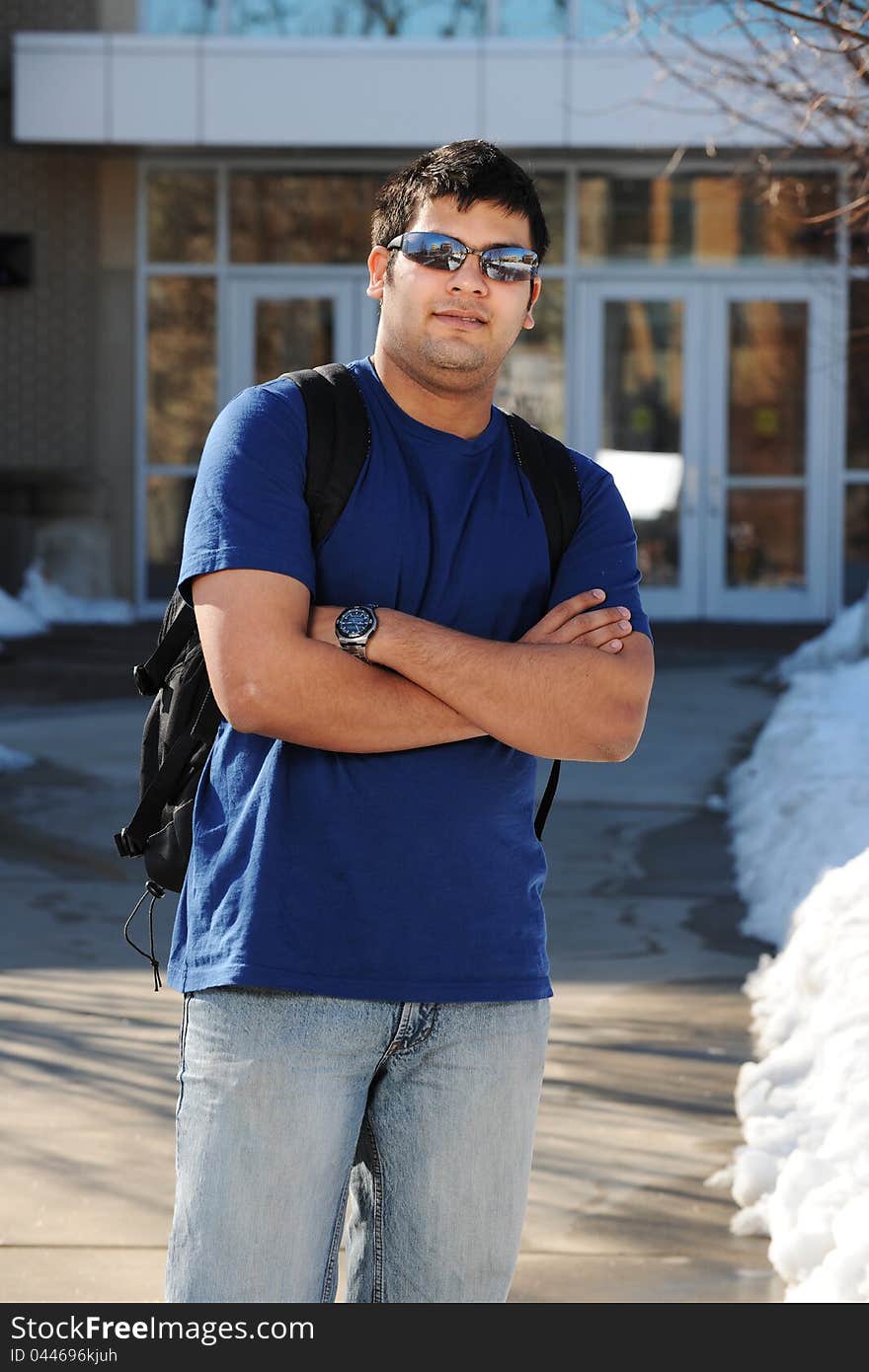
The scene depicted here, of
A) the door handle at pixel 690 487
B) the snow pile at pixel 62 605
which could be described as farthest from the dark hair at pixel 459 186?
the door handle at pixel 690 487

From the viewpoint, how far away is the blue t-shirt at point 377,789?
2.49 meters

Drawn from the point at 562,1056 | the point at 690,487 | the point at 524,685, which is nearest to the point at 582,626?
the point at 524,685

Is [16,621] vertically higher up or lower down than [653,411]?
lower down

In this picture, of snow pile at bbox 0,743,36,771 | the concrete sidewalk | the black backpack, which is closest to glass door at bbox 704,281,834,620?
the concrete sidewalk

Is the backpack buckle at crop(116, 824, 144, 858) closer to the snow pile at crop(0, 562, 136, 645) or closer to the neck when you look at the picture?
the neck

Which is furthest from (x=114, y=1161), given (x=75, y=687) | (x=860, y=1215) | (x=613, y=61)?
(x=613, y=61)

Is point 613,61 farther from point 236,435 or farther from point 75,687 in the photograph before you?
point 236,435

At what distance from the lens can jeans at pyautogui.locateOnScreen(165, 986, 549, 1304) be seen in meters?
2.45

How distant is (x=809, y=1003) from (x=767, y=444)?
12.8 meters

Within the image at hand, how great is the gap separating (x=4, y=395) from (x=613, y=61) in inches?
240

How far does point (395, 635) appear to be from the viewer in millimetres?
2600

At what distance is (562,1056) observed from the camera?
559 cm

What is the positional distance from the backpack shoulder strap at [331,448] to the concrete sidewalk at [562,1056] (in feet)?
6.43

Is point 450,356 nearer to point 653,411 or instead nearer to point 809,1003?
point 809,1003
